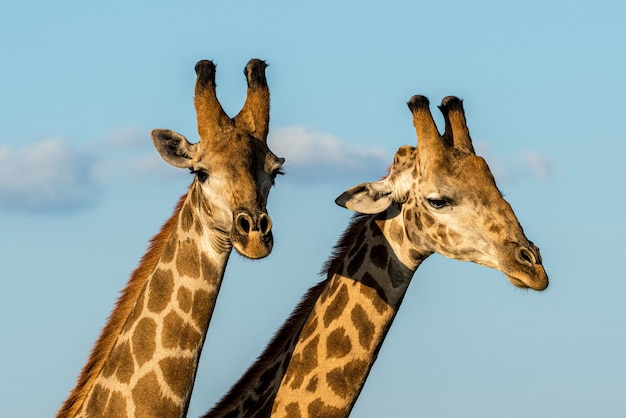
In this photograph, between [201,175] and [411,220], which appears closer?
[201,175]

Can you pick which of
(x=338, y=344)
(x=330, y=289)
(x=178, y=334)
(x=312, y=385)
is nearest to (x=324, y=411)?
(x=312, y=385)

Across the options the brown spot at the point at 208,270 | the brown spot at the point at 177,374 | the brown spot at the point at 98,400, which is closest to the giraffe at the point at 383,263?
the brown spot at the point at 177,374

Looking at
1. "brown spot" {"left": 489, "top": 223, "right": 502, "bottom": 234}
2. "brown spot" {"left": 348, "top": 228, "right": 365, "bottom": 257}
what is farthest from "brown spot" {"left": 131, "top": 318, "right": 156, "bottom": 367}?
"brown spot" {"left": 489, "top": 223, "right": 502, "bottom": 234}

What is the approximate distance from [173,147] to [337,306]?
98.6 inches

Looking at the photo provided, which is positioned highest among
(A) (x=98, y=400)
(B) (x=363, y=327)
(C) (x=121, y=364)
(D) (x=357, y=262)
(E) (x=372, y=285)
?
(D) (x=357, y=262)

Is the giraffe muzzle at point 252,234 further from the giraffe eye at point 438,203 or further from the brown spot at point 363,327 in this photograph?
the giraffe eye at point 438,203

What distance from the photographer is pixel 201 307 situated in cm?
1378

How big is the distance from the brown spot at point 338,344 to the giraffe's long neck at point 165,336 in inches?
57.0

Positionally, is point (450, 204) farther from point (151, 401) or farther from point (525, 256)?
point (151, 401)

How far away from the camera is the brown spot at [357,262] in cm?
1491

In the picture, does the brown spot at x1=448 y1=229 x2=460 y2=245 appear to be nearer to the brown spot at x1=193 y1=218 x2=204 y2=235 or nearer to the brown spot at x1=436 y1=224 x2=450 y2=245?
the brown spot at x1=436 y1=224 x2=450 y2=245

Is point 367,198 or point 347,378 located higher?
point 367,198

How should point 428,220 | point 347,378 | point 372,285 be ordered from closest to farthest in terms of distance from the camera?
point 347,378 < point 428,220 < point 372,285

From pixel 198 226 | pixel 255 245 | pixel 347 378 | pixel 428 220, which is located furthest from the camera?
pixel 428 220
